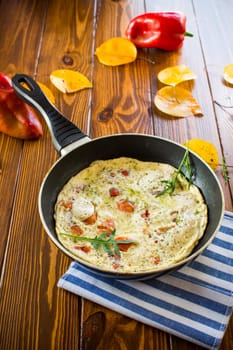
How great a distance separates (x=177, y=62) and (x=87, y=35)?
47 centimetres

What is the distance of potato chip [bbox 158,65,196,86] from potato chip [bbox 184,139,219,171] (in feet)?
1.18

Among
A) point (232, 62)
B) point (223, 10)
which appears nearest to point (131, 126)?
point (232, 62)

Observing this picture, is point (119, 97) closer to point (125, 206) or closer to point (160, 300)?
point (125, 206)

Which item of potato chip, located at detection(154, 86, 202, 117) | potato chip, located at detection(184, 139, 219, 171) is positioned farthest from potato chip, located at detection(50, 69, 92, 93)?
potato chip, located at detection(184, 139, 219, 171)

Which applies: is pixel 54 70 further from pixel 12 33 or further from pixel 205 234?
pixel 205 234

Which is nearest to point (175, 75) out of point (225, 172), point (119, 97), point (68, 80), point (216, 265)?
point (119, 97)

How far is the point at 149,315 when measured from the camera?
3.75ft

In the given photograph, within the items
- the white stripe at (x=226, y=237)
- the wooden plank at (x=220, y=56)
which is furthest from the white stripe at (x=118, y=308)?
the wooden plank at (x=220, y=56)

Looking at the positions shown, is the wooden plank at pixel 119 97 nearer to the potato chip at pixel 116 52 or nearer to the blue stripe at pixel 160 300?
the potato chip at pixel 116 52

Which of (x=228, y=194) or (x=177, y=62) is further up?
(x=177, y=62)

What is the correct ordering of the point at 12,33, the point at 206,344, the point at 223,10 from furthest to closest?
1. the point at 223,10
2. the point at 12,33
3. the point at 206,344

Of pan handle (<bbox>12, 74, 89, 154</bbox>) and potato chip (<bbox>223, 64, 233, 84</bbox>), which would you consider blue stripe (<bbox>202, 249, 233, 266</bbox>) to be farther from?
potato chip (<bbox>223, 64, 233, 84</bbox>)

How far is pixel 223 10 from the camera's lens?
2.31 m

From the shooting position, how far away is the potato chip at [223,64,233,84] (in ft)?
6.33
